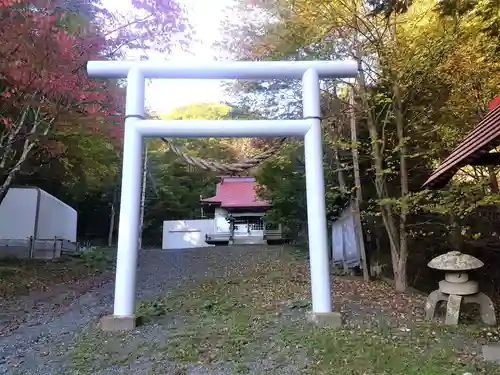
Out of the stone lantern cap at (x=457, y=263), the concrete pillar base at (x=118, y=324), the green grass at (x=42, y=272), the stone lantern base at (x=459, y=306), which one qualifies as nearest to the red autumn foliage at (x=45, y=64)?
the green grass at (x=42, y=272)

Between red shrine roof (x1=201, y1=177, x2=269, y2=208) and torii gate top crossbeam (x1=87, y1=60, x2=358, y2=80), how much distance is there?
747 inches

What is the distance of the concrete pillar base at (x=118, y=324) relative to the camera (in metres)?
5.31

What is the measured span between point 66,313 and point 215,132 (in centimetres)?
369

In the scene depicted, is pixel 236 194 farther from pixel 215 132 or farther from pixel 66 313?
pixel 215 132

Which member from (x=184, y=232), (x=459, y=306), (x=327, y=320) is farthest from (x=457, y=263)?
(x=184, y=232)

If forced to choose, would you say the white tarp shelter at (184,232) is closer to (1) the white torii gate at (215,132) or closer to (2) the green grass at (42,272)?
(2) the green grass at (42,272)

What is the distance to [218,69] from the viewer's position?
19.1ft

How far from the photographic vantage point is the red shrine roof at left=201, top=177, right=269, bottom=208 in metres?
26.0

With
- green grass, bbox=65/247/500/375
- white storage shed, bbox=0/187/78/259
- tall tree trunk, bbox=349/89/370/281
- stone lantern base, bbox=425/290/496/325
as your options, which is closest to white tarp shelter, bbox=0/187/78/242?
white storage shed, bbox=0/187/78/259

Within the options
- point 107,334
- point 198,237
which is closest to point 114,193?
point 198,237

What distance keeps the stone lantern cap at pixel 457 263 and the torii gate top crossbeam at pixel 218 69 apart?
2.69m

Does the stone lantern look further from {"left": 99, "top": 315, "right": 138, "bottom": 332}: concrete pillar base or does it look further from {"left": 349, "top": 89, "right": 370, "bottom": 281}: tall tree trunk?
{"left": 99, "top": 315, "right": 138, "bottom": 332}: concrete pillar base

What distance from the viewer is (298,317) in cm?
574

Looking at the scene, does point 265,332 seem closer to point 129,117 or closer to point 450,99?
point 129,117
